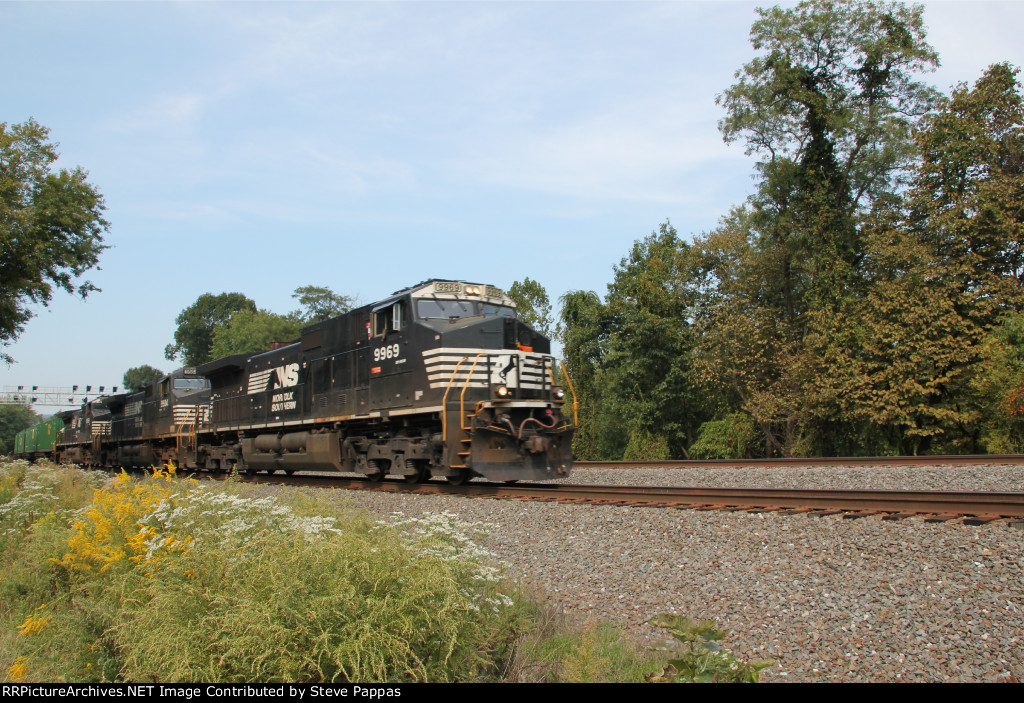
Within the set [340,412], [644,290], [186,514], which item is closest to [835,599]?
[186,514]

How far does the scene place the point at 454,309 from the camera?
41.6 feet

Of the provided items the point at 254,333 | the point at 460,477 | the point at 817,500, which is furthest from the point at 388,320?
the point at 254,333

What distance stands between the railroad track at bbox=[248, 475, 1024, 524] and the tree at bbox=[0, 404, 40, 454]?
352 ft

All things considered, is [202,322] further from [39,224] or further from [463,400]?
[463,400]

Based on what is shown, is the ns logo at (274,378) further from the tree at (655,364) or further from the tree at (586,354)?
the tree at (586,354)

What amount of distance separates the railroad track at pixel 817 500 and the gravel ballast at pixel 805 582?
1.08ft

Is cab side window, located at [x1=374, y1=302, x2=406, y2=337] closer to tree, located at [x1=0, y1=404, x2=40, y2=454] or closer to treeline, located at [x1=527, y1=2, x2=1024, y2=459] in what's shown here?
→ treeline, located at [x1=527, y1=2, x2=1024, y2=459]

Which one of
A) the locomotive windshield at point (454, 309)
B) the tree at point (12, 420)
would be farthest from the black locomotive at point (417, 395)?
the tree at point (12, 420)

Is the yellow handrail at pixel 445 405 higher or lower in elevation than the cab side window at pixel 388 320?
lower

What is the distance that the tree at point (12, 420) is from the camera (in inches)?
4191

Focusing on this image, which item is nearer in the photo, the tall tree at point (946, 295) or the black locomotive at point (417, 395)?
the black locomotive at point (417, 395)

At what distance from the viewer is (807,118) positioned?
1145 inches

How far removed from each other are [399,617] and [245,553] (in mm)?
1265

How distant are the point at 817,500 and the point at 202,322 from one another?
94346 mm
